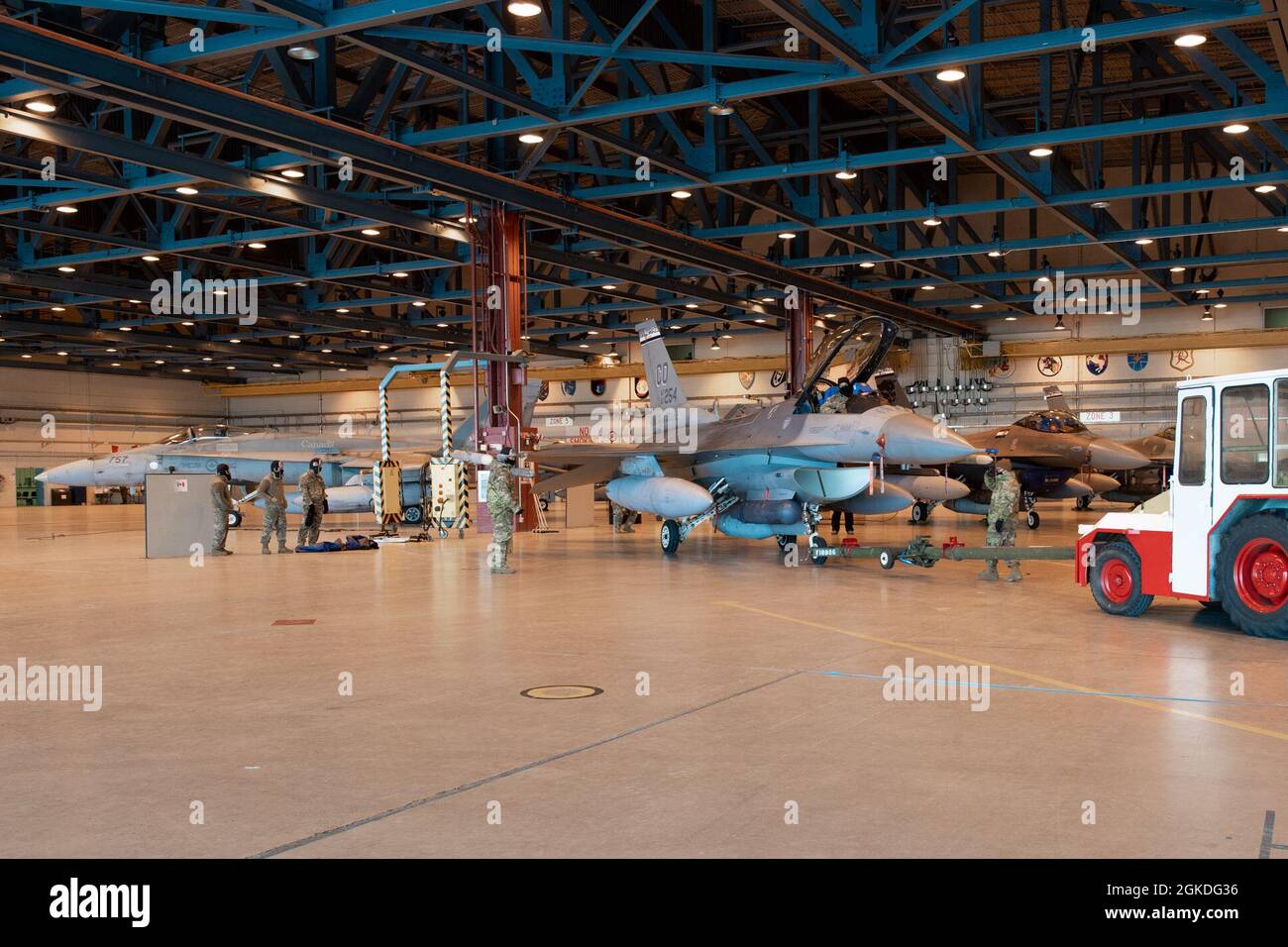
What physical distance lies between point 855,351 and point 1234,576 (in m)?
7.69

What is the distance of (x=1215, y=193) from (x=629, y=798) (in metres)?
34.1

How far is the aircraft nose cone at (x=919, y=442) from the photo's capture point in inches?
562

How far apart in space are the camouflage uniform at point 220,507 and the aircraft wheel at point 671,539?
7.52m

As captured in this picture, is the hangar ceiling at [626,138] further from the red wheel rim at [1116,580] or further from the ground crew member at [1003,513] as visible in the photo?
the red wheel rim at [1116,580]

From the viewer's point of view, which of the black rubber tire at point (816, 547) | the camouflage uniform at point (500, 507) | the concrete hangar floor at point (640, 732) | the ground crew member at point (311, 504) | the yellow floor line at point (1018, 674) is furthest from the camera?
the ground crew member at point (311, 504)

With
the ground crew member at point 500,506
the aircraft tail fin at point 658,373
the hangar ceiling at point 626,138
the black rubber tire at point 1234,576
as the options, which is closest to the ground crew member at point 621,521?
the aircraft tail fin at point 658,373

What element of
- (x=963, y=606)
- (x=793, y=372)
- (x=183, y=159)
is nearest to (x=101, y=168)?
(x=183, y=159)

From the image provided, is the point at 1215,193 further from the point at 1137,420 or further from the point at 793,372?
the point at 793,372

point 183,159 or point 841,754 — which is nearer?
point 841,754

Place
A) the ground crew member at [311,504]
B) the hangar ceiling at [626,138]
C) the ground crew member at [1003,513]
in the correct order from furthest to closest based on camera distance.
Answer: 1. the ground crew member at [311,504]
2. the ground crew member at [1003,513]
3. the hangar ceiling at [626,138]

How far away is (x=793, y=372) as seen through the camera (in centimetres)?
2983

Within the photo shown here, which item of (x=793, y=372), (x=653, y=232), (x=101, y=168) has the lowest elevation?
(x=793, y=372)

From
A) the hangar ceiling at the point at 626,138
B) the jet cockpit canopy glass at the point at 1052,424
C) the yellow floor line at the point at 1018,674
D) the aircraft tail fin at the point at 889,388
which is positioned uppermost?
the hangar ceiling at the point at 626,138

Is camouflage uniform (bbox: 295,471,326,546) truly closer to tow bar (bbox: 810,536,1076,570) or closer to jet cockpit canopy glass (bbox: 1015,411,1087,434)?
tow bar (bbox: 810,536,1076,570)
